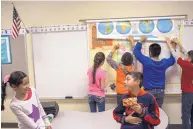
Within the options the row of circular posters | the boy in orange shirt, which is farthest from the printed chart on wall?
the boy in orange shirt

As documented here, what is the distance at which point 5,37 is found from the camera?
3.73 m

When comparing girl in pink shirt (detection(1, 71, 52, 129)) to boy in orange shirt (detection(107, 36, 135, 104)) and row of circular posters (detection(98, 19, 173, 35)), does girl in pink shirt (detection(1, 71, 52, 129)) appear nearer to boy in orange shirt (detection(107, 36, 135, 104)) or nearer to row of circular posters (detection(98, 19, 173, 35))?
boy in orange shirt (detection(107, 36, 135, 104))

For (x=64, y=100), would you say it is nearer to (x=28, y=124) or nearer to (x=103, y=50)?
(x=103, y=50)

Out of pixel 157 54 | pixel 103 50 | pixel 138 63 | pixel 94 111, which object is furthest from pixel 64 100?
pixel 157 54

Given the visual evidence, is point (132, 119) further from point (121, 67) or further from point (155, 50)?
point (155, 50)

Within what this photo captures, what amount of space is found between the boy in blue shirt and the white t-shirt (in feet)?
5.39

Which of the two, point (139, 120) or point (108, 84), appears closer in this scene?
point (139, 120)

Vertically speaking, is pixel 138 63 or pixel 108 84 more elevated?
pixel 138 63

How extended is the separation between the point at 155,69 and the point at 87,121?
1181 mm

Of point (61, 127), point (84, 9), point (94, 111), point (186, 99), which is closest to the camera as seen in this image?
point (61, 127)

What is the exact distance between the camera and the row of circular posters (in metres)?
3.35

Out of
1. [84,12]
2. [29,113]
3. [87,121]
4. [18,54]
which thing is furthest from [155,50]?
[18,54]

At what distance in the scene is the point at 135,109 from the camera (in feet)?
5.59

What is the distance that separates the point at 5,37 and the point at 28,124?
86.6 inches
